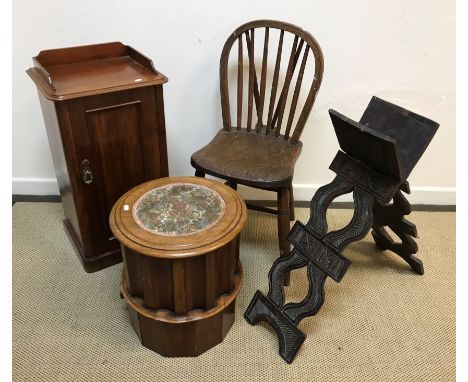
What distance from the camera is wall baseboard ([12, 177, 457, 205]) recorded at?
7.55ft

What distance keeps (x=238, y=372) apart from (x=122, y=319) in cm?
51

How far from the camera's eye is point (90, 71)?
1654mm

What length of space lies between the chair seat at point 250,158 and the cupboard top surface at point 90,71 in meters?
0.37

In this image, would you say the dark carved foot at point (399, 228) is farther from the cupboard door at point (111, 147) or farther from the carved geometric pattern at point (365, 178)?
the cupboard door at point (111, 147)

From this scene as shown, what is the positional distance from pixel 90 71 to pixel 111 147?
→ 322 millimetres

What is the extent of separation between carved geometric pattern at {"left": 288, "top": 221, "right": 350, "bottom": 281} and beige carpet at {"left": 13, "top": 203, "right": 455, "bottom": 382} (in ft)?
0.94

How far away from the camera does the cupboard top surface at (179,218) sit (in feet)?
4.12

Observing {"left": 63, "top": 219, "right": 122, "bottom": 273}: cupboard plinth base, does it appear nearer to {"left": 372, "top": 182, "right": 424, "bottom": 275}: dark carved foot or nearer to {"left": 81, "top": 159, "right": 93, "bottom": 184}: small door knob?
{"left": 81, "top": 159, "right": 93, "bottom": 184}: small door knob

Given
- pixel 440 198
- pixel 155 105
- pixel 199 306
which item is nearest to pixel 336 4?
pixel 155 105

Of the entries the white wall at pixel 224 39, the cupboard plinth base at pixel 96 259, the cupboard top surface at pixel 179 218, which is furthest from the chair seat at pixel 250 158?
the cupboard plinth base at pixel 96 259

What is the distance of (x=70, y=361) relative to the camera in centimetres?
147

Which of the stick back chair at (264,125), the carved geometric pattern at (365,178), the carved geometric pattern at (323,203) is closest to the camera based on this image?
the carved geometric pattern at (365,178)

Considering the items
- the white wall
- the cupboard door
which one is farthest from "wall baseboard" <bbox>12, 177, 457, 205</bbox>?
the cupboard door

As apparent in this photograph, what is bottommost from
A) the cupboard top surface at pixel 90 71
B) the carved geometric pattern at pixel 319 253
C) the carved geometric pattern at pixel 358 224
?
the carved geometric pattern at pixel 319 253
